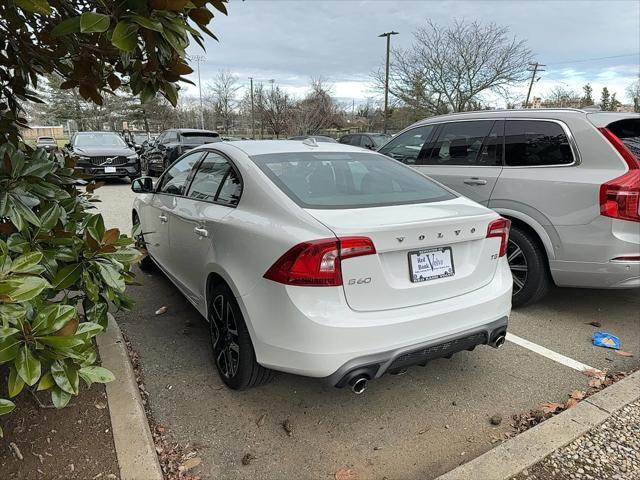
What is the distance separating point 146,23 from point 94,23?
0.16 m

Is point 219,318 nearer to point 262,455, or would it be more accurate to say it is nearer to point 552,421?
point 262,455

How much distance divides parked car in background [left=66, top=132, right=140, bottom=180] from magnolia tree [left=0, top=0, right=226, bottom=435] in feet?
38.3

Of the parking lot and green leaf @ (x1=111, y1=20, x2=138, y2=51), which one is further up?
green leaf @ (x1=111, y1=20, x2=138, y2=51)

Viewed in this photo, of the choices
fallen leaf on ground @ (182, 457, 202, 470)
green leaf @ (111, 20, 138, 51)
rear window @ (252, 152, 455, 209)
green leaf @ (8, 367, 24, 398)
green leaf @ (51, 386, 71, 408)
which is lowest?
fallen leaf on ground @ (182, 457, 202, 470)

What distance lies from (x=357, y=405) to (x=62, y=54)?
2592mm

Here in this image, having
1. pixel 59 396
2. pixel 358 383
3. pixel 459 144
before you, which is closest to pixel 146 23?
pixel 59 396

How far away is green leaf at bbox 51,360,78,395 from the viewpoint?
1809 mm

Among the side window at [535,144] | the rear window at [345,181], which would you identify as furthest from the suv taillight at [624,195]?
the rear window at [345,181]

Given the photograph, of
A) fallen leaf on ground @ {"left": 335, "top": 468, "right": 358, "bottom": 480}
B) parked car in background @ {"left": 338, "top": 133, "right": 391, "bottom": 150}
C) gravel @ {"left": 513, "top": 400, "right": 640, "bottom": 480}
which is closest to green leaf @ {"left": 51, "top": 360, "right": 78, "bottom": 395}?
fallen leaf on ground @ {"left": 335, "top": 468, "right": 358, "bottom": 480}

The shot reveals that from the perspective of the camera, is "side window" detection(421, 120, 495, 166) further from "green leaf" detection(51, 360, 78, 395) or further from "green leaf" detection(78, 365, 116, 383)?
"green leaf" detection(51, 360, 78, 395)

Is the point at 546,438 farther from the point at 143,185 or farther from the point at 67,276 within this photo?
the point at 143,185

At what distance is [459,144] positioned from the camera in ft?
16.2

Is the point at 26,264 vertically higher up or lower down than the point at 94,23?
lower down

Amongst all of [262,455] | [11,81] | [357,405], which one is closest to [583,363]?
[357,405]
